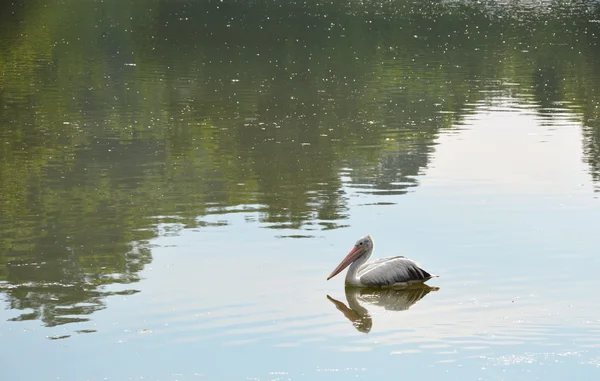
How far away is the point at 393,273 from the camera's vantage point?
1344cm

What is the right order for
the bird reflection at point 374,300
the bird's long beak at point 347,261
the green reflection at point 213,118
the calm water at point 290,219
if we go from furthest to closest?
the green reflection at point 213,118
the bird's long beak at point 347,261
the bird reflection at point 374,300
the calm water at point 290,219

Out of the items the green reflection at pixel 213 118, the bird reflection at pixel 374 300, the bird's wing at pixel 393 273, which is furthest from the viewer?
the green reflection at pixel 213 118

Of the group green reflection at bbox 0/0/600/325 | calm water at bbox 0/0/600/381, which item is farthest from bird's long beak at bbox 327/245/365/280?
green reflection at bbox 0/0/600/325

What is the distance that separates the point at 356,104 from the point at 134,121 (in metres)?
6.90

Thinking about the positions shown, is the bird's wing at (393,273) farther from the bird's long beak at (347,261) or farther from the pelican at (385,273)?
the bird's long beak at (347,261)

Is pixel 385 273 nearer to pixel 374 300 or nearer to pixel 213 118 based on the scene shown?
pixel 374 300

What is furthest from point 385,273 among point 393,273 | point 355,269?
point 355,269

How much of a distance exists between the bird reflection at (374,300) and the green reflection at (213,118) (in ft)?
9.09

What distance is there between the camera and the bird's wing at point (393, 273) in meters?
13.4

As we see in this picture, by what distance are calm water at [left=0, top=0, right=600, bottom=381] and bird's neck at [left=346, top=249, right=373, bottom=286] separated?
17cm

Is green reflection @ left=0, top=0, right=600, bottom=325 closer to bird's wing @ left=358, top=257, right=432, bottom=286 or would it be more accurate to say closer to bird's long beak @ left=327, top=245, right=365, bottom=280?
bird's long beak @ left=327, top=245, right=365, bottom=280

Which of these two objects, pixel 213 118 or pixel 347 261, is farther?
pixel 213 118

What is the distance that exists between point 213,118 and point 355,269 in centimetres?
1484

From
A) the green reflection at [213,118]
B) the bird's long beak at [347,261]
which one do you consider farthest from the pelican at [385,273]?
the green reflection at [213,118]
